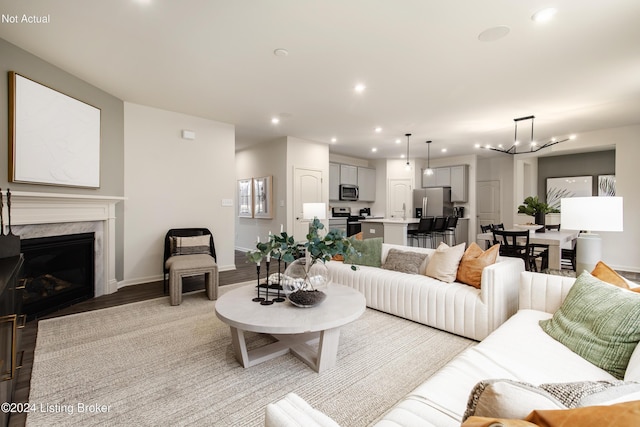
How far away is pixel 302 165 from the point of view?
20.8 ft

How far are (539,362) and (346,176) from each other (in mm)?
7008

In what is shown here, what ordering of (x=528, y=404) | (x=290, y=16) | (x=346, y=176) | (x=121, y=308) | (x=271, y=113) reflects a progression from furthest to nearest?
(x=346, y=176), (x=271, y=113), (x=121, y=308), (x=290, y=16), (x=528, y=404)

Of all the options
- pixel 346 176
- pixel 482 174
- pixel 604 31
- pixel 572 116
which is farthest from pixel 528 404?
pixel 482 174

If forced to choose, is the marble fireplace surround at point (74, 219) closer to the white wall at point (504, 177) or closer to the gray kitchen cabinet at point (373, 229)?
the gray kitchen cabinet at point (373, 229)

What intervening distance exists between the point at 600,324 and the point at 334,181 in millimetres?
6637

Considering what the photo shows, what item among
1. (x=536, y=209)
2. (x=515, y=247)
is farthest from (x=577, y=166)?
(x=515, y=247)

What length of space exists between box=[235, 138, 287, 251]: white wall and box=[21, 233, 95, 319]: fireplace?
3.29 m

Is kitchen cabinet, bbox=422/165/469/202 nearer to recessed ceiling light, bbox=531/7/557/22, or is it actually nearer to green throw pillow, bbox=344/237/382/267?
green throw pillow, bbox=344/237/382/267

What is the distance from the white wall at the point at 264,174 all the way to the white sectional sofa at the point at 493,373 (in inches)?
191

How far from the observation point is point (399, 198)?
862 centimetres

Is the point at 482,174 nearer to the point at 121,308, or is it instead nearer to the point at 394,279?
the point at 394,279

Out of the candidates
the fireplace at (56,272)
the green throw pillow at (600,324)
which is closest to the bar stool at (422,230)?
the green throw pillow at (600,324)

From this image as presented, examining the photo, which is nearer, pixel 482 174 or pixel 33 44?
pixel 33 44

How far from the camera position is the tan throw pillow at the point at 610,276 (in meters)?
1.71
